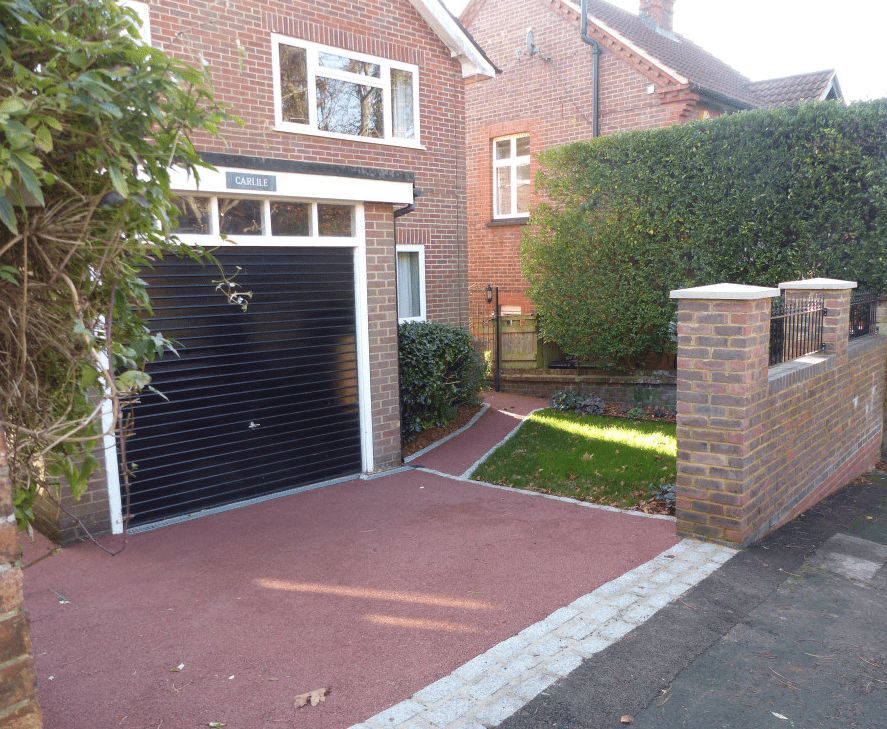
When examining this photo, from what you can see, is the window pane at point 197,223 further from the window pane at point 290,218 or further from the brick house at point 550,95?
the brick house at point 550,95

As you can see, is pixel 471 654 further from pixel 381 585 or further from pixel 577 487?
pixel 577 487

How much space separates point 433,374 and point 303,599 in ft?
16.6

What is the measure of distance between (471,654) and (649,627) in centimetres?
110

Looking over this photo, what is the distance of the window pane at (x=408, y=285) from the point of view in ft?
39.9

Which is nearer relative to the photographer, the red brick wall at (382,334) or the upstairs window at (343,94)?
the red brick wall at (382,334)

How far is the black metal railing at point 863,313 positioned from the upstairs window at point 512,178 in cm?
828

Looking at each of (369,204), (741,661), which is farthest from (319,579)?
(369,204)

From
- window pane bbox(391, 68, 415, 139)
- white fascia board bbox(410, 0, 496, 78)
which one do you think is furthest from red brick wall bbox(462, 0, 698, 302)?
window pane bbox(391, 68, 415, 139)

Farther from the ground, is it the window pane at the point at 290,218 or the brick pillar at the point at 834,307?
the window pane at the point at 290,218

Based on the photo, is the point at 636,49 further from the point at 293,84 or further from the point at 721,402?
the point at 721,402

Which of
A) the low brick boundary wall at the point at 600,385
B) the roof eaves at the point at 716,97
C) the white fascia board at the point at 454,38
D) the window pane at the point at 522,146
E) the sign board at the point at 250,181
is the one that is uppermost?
the white fascia board at the point at 454,38

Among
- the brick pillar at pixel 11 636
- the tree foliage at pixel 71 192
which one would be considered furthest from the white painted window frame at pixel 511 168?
the brick pillar at pixel 11 636

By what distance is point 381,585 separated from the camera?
16.3 ft

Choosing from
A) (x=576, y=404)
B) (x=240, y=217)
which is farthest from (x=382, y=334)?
(x=576, y=404)
